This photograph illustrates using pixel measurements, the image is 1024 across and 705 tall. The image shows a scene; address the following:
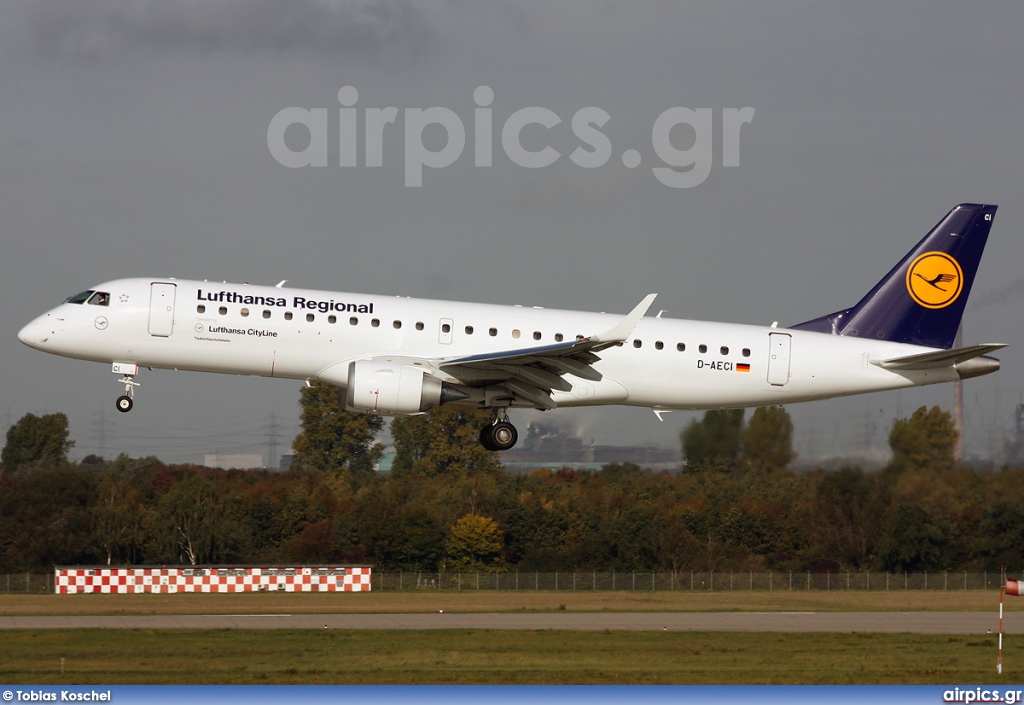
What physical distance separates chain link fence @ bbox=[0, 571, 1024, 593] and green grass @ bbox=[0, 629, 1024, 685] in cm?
2041

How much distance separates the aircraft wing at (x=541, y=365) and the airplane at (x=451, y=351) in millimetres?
41

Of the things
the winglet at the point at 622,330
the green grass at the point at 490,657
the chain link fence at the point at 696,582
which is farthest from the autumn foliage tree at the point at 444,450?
the winglet at the point at 622,330

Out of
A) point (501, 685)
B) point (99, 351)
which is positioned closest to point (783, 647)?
point (501, 685)

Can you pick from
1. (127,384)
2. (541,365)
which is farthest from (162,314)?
(541,365)

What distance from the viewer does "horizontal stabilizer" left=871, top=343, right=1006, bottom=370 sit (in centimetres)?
3344

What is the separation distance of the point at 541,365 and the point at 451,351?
235 centimetres

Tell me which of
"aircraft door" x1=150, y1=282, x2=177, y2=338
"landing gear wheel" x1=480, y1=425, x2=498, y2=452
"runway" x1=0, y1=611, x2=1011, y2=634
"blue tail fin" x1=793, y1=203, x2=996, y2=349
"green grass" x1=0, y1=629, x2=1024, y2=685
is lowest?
"runway" x1=0, y1=611, x2=1011, y2=634

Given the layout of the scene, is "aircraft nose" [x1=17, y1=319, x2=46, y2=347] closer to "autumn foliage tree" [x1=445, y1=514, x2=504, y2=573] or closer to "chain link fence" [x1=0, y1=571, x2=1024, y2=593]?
"chain link fence" [x1=0, y1=571, x2=1024, y2=593]

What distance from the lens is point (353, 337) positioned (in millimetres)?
32969

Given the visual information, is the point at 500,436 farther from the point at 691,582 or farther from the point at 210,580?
the point at 691,582

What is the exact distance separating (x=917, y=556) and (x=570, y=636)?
3429 centimetres

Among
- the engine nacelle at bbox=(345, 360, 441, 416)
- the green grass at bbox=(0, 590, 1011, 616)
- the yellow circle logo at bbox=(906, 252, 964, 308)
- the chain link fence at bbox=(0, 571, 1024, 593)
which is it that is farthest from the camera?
the chain link fence at bbox=(0, 571, 1024, 593)

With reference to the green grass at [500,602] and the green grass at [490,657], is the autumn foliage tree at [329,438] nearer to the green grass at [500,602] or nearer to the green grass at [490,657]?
the green grass at [500,602]

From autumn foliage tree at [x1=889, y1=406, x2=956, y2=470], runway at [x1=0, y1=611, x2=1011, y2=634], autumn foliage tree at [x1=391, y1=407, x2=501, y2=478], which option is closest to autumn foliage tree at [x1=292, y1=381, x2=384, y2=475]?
autumn foliage tree at [x1=391, y1=407, x2=501, y2=478]
